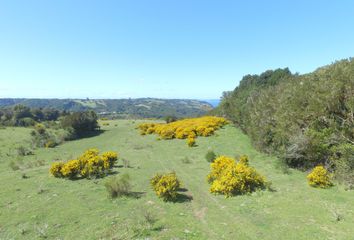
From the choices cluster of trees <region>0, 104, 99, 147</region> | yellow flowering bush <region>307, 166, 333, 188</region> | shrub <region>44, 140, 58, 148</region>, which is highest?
yellow flowering bush <region>307, 166, 333, 188</region>

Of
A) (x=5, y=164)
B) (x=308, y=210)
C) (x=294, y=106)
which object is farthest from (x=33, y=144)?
(x=308, y=210)

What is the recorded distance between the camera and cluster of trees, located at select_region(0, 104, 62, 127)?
69188 millimetres

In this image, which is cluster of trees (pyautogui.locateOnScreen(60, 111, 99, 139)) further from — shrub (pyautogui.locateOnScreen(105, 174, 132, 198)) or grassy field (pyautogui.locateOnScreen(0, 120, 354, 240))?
shrub (pyautogui.locateOnScreen(105, 174, 132, 198))

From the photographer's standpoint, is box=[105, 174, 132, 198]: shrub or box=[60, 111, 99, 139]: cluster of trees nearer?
box=[105, 174, 132, 198]: shrub

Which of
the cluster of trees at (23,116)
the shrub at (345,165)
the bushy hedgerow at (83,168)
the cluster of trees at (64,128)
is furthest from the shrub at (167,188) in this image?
the cluster of trees at (23,116)

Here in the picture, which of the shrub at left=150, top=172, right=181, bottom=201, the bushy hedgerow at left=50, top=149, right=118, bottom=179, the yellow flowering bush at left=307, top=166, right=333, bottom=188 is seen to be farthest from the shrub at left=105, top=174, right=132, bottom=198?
the yellow flowering bush at left=307, top=166, right=333, bottom=188

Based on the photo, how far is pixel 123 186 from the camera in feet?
48.3

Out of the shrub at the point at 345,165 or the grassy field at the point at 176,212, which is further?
the shrub at the point at 345,165

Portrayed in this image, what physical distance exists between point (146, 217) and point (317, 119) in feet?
43.3

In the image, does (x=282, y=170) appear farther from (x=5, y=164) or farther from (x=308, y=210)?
(x=5, y=164)

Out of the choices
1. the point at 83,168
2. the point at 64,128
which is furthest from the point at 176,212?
the point at 64,128

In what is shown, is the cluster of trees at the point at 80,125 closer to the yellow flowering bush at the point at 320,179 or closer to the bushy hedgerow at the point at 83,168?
the bushy hedgerow at the point at 83,168

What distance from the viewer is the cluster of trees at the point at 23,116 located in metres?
69.2

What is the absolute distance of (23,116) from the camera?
3140 inches
